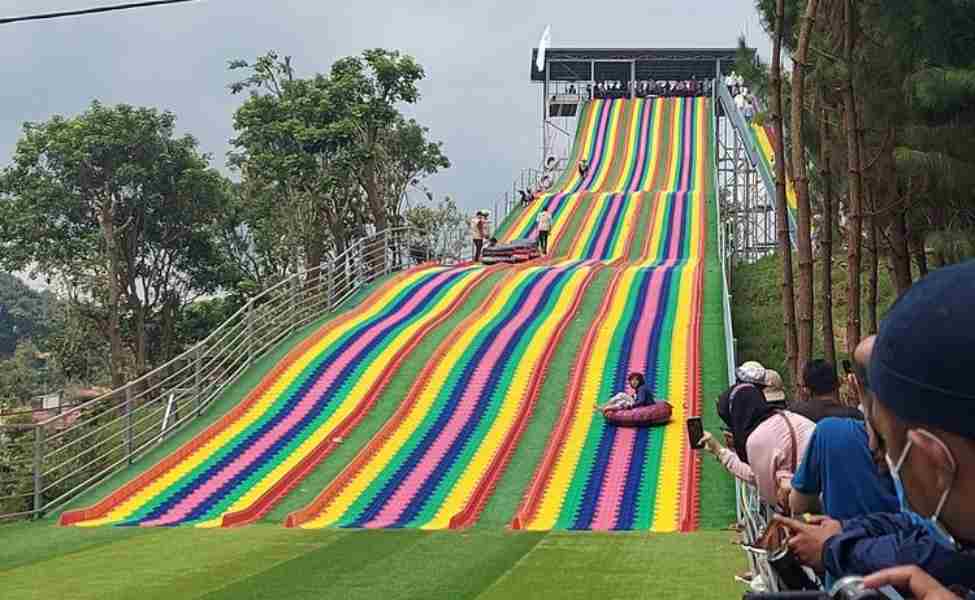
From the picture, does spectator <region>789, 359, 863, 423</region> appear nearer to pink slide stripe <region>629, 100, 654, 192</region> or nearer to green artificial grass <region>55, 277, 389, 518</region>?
green artificial grass <region>55, 277, 389, 518</region>

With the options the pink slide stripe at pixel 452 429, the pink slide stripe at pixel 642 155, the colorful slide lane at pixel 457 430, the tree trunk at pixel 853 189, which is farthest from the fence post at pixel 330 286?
the pink slide stripe at pixel 642 155

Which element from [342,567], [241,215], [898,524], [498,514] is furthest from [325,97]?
[898,524]

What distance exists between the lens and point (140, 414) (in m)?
19.4

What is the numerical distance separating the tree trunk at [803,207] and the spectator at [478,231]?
13356mm

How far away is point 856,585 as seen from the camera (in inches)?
67.7

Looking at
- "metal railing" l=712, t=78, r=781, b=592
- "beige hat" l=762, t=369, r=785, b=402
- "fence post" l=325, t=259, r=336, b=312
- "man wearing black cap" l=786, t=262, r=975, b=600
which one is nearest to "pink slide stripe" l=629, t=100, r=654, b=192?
"fence post" l=325, t=259, r=336, b=312

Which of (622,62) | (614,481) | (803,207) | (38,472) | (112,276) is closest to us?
(803,207)

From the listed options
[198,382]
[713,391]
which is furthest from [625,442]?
[198,382]

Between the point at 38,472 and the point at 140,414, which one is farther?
the point at 140,414

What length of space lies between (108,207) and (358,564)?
23.4 meters

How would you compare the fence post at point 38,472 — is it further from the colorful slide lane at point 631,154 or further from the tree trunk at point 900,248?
the colorful slide lane at point 631,154

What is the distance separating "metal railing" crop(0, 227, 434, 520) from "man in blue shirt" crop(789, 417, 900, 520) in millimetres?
9202

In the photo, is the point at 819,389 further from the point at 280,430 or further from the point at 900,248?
the point at 900,248

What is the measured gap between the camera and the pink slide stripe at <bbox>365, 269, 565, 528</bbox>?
11.3 meters
